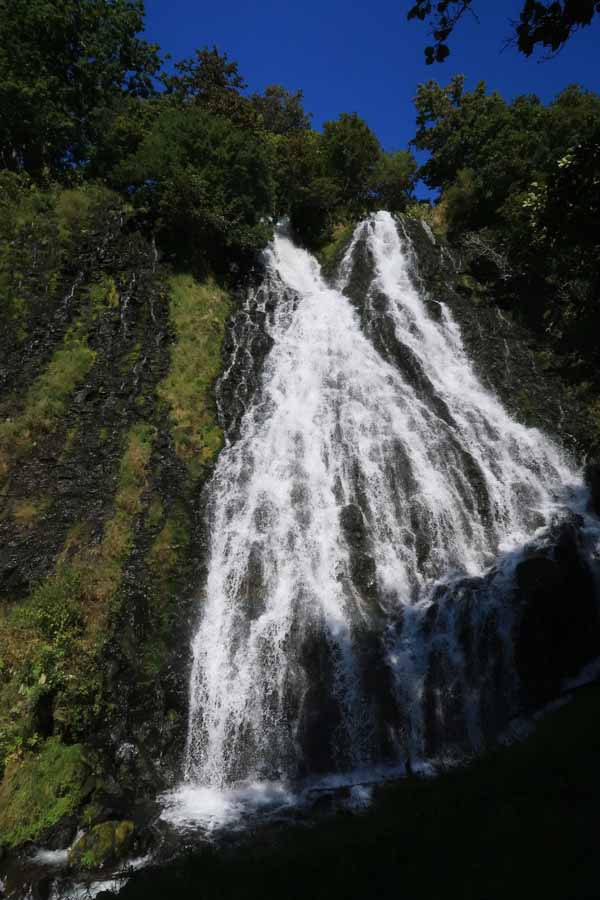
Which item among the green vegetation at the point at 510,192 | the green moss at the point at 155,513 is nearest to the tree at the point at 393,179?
the green vegetation at the point at 510,192

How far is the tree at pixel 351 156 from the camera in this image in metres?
35.7

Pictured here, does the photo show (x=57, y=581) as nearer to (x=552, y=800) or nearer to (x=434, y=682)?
(x=434, y=682)

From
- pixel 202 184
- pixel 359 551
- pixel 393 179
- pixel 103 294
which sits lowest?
pixel 359 551

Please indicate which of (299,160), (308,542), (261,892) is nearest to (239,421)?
(308,542)

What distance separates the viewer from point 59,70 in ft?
88.4

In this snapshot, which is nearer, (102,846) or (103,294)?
(102,846)

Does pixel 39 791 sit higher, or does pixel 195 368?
pixel 195 368

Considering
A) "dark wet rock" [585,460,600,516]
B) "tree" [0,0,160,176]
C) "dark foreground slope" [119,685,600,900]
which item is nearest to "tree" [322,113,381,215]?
"tree" [0,0,160,176]

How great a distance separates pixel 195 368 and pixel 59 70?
20.4 m

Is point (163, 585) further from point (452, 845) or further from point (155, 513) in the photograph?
point (452, 845)

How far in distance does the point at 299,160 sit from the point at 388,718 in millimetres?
32758

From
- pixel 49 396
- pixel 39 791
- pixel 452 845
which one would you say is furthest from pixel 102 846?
pixel 49 396

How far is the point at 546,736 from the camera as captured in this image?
8.84 meters

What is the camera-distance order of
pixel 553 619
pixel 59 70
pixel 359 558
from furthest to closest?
pixel 59 70, pixel 359 558, pixel 553 619
